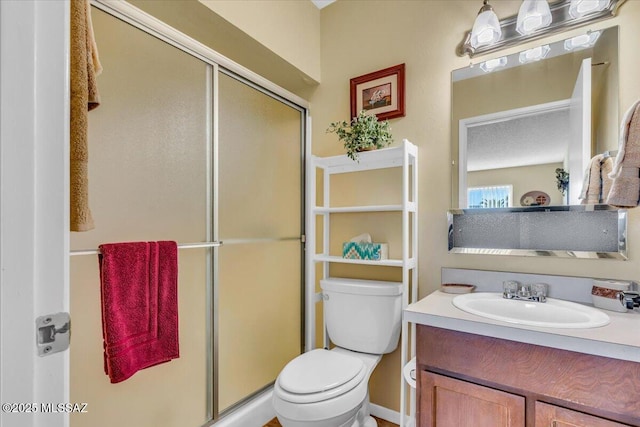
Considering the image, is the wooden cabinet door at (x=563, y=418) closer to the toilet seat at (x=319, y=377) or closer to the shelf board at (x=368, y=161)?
the toilet seat at (x=319, y=377)

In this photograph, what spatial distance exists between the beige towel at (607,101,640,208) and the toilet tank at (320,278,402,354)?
0.96 metres

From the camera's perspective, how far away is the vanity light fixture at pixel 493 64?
5.21 ft

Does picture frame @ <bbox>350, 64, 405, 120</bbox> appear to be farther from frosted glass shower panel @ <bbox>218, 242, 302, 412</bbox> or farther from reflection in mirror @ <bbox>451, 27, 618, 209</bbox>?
frosted glass shower panel @ <bbox>218, 242, 302, 412</bbox>

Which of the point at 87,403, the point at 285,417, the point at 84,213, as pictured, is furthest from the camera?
the point at 285,417

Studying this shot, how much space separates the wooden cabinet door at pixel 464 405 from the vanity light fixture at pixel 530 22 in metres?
1.54

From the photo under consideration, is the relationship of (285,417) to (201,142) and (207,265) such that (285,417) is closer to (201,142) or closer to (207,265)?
(207,265)

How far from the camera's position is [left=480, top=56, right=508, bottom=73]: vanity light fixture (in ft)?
5.21

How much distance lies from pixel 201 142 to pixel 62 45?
3.41ft

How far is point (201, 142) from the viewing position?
1558 mm

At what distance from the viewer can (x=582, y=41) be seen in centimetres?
141

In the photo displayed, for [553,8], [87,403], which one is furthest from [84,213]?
[553,8]

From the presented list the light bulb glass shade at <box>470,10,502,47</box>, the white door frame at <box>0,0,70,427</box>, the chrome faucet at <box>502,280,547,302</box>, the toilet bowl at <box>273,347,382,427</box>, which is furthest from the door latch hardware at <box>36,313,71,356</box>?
the light bulb glass shade at <box>470,10,502,47</box>

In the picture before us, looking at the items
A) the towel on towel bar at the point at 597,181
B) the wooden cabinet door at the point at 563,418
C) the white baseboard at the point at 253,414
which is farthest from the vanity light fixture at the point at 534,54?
the white baseboard at the point at 253,414

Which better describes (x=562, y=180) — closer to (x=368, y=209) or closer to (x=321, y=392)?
(x=368, y=209)
